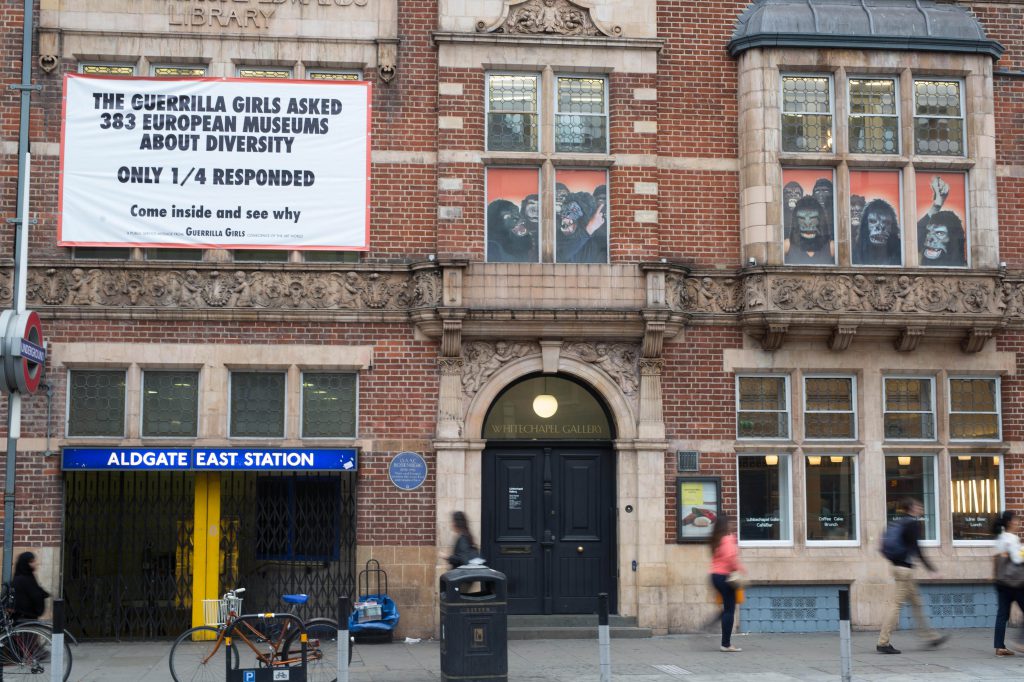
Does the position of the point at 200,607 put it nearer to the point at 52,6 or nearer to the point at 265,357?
the point at 265,357

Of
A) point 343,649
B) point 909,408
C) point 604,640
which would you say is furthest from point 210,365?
point 909,408

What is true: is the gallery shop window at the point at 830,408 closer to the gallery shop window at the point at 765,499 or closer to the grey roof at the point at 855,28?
the gallery shop window at the point at 765,499

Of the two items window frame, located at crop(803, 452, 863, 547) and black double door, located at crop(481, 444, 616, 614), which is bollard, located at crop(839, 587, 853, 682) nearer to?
window frame, located at crop(803, 452, 863, 547)

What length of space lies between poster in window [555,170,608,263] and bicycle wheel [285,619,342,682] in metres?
6.45

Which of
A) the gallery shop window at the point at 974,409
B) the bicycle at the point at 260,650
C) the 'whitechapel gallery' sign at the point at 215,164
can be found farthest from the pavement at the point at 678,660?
the 'whitechapel gallery' sign at the point at 215,164

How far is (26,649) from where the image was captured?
12.0 metres

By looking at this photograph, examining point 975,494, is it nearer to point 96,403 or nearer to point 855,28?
point 855,28

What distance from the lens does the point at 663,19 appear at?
56.2 ft

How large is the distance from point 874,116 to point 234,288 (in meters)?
9.70

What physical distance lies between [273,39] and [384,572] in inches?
305

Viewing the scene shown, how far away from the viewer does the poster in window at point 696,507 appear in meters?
16.3

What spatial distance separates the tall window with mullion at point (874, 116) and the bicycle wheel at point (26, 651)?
12.8 m

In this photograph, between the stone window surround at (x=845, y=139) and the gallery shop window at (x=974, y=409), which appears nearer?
the stone window surround at (x=845, y=139)

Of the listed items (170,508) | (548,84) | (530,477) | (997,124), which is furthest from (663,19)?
(170,508)
